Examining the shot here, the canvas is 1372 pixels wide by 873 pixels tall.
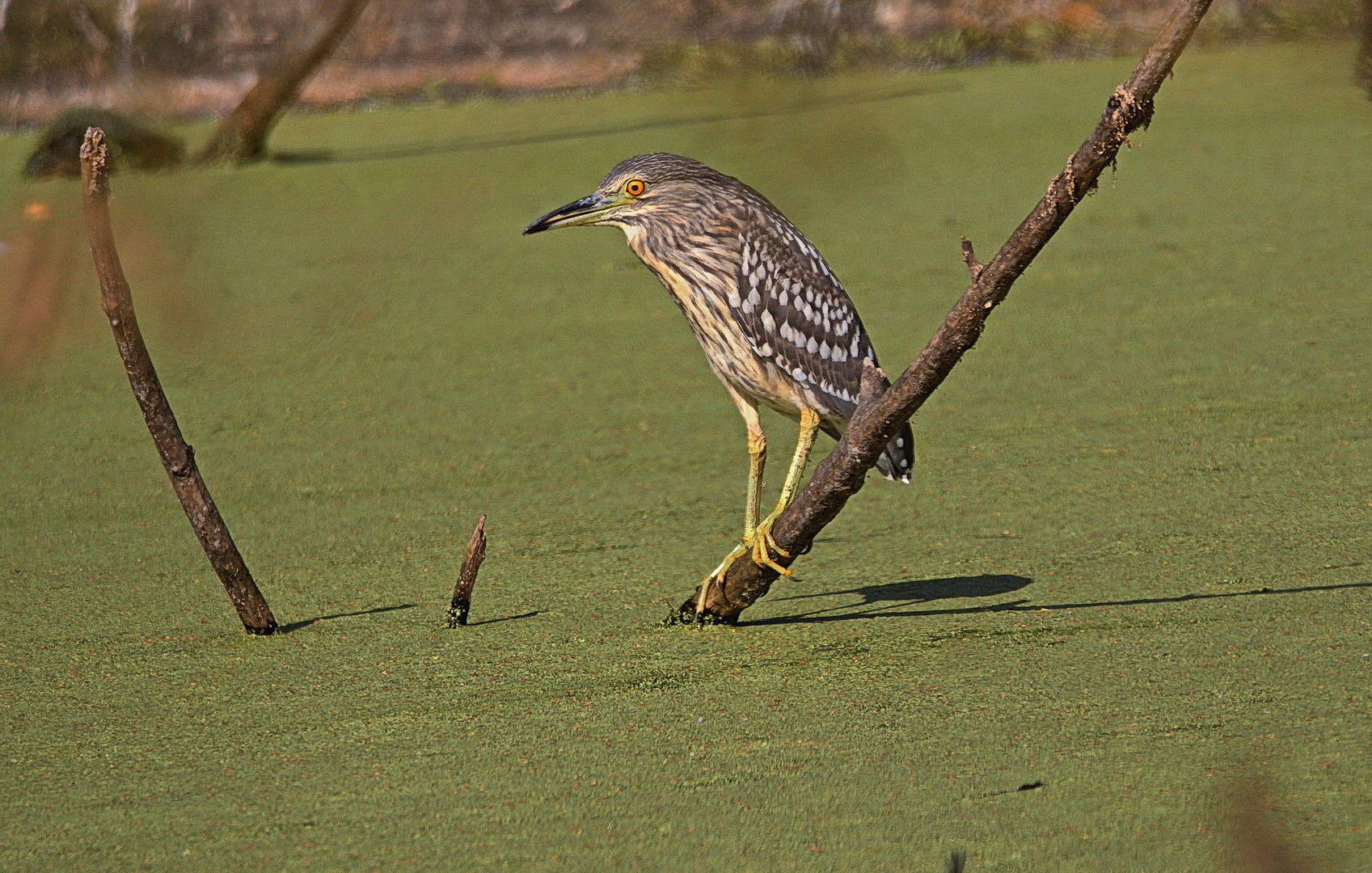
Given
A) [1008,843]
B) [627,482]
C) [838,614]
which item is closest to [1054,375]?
[627,482]

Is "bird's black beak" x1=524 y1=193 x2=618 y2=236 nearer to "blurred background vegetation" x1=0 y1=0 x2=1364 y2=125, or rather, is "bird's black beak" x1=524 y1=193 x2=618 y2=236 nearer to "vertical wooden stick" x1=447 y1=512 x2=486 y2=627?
"vertical wooden stick" x1=447 y1=512 x2=486 y2=627

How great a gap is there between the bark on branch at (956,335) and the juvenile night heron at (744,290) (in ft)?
0.15

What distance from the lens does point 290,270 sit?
0.81 m

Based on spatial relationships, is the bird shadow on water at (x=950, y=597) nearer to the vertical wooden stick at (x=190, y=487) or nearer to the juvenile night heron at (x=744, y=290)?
the juvenile night heron at (x=744, y=290)

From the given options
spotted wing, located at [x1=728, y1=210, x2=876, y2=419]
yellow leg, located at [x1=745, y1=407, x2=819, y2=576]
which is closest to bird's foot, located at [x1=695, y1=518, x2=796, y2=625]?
yellow leg, located at [x1=745, y1=407, x2=819, y2=576]

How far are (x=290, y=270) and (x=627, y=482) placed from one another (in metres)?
2.00

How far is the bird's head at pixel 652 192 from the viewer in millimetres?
2084

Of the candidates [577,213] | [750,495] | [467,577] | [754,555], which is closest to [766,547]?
[754,555]

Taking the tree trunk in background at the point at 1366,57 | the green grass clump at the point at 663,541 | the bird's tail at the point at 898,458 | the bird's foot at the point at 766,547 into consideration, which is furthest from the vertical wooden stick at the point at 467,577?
the tree trunk in background at the point at 1366,57

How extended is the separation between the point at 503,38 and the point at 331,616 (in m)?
1.79

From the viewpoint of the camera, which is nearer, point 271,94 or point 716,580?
point 271,94

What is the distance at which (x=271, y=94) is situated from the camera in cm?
58

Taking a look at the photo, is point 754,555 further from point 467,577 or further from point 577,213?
point 577,213

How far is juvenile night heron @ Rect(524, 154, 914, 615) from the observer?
6.88 feet
